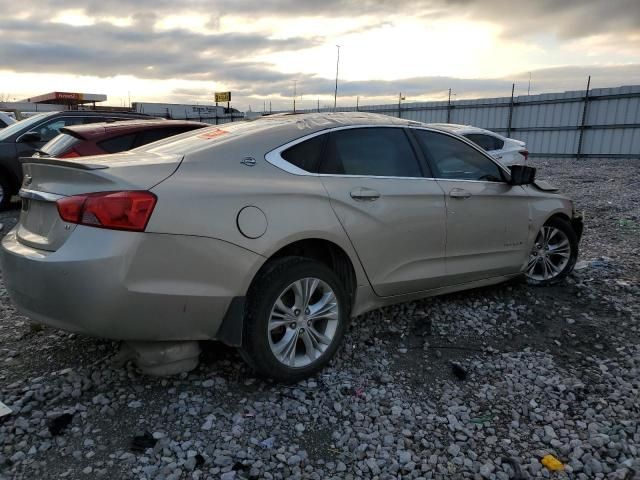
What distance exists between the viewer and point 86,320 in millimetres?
2539

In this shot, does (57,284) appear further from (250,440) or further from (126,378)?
(250,440)

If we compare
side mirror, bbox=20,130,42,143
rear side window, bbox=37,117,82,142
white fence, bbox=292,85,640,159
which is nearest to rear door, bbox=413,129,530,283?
rear side window, bbox=37,117,82,142

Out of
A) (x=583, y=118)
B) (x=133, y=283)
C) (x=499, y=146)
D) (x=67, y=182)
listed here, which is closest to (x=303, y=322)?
(x=133, y=283)

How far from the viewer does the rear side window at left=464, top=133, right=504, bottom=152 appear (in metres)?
9.95

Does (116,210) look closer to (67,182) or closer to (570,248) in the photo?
(67,182)

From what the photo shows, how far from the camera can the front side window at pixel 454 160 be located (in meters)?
3.96

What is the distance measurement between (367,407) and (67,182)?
2.08m

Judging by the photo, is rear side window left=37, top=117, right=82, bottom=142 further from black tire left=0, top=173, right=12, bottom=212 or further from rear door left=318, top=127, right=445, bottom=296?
rear door left=318, top=127, right=445, bottom=296

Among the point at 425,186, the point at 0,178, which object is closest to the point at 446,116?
the point at 0,178

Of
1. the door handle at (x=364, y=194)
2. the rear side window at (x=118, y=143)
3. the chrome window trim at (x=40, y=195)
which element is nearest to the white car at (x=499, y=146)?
the rear side window at (x=118, y=143)

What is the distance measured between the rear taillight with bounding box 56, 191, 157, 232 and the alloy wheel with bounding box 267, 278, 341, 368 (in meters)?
0.90

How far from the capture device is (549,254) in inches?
197

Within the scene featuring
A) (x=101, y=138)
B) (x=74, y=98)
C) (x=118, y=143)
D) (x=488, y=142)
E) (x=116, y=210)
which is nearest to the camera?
(x=116, y=210)

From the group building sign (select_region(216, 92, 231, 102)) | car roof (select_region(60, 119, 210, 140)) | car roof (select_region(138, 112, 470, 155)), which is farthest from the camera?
building sign (select_region(216, 92, 231, 102))
